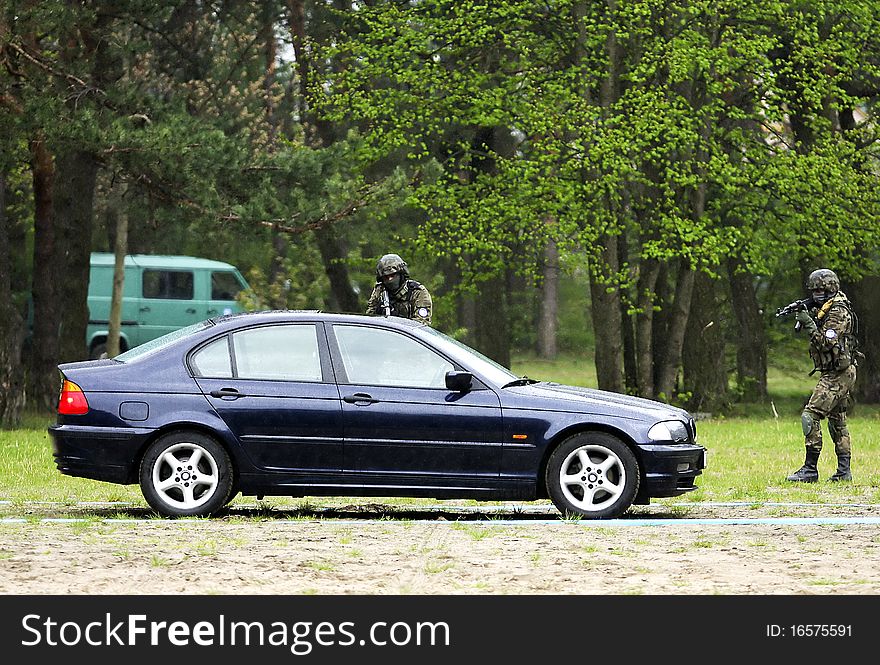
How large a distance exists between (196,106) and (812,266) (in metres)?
12.9

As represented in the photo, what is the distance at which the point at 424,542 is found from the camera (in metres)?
9.44

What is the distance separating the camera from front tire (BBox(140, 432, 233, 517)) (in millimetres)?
10523

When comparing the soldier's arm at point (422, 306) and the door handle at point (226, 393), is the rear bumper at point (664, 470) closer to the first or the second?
the door handle at point (226, 393)

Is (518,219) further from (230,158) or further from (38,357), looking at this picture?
(38,357)

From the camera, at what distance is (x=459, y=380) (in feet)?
34.8

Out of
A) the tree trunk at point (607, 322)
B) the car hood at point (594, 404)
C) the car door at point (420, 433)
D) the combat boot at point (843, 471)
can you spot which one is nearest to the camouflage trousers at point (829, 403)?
the combat boot at point (843, 471)

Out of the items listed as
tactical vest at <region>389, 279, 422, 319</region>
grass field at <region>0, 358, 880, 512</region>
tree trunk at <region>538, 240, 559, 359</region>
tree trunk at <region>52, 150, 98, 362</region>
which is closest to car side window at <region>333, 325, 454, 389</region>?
grass field at <region>0, 358, 880, 512</region>

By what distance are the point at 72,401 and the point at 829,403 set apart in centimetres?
680

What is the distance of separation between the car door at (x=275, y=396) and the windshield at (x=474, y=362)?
84 cm

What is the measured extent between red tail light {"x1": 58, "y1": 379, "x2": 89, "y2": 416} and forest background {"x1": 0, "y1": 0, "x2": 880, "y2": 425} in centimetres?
1122

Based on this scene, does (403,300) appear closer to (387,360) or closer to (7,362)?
(387,360)

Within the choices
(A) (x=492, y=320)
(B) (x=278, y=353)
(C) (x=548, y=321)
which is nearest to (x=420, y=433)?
(B) (x=278, y=353)

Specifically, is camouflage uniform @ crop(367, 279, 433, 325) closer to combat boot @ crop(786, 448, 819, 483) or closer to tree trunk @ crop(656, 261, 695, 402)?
combat boot @ crop(786, 448, 819, 483)
